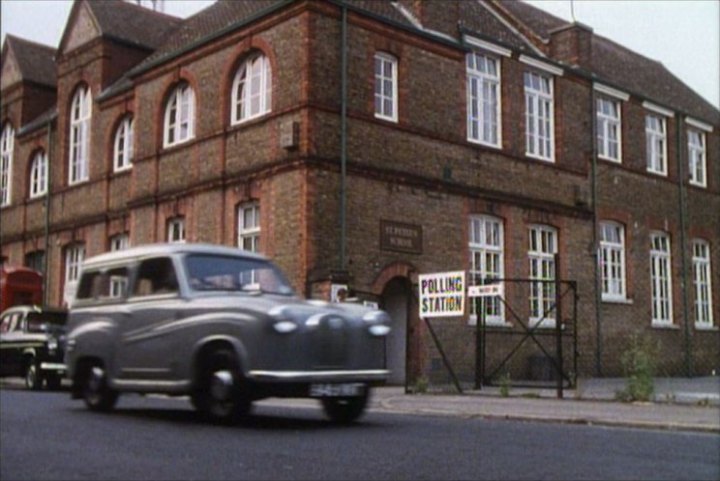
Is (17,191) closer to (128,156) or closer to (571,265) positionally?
(128,156)

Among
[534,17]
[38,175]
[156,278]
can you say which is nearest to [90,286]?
[156,278]

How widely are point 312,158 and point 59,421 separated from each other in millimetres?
10878

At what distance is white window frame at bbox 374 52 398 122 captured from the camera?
22.4 m

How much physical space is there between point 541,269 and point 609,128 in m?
6.05

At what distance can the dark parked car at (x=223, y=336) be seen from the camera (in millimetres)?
9273

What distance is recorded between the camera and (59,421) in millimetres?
10469

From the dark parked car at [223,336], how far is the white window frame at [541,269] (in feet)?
50.5

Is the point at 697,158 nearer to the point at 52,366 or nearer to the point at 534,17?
the point at 534,17

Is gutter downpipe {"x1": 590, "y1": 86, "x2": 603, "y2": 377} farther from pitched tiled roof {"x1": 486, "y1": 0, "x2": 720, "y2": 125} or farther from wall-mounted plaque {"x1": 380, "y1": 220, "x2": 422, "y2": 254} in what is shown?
wall-mounted plaque {"x1": 380, "y1": 220, "x2": 422, "y2": 254}

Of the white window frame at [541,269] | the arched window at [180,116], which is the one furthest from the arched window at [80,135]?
the white window frame at [541,269]

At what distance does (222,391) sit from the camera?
371 inches

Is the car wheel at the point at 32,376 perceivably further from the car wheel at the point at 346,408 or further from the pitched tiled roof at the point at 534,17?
the pitched tiled roof at the point at 534,17

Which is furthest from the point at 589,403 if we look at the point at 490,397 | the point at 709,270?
the point at 709,270

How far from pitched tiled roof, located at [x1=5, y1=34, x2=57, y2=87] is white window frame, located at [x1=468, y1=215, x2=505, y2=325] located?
19433 millimetres
